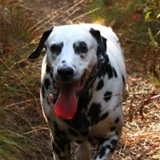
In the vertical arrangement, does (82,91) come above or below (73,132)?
above

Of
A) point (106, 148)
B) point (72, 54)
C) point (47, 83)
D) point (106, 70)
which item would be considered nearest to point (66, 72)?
point (72, 54)

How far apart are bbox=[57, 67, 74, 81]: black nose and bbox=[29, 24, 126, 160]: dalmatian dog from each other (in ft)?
0.13

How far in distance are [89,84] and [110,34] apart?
125 centimetres

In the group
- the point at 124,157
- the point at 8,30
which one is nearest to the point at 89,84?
the point at 124,157

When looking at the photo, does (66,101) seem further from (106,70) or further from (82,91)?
(106,70)

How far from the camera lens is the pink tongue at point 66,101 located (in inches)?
175

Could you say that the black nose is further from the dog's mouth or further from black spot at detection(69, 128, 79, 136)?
black spot at detection(69, 128, 79, 136)

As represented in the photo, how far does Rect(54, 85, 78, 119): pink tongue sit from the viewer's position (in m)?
4.45

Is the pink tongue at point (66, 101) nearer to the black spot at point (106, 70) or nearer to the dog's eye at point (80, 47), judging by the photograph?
the dog's eye at point (80, 47)

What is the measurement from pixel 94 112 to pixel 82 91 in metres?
0.30

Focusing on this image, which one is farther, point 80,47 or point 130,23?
point 130,23

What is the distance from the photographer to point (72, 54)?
4449mm

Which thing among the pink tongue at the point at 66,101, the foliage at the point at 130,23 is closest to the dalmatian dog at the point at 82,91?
the pink tongue at the point at 66,101

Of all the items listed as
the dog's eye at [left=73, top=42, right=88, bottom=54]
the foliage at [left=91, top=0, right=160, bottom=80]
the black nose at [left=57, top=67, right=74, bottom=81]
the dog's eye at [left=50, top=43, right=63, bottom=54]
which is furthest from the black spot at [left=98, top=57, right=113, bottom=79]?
the foliage at [left=91, top=0, right=160, bottom=80]
